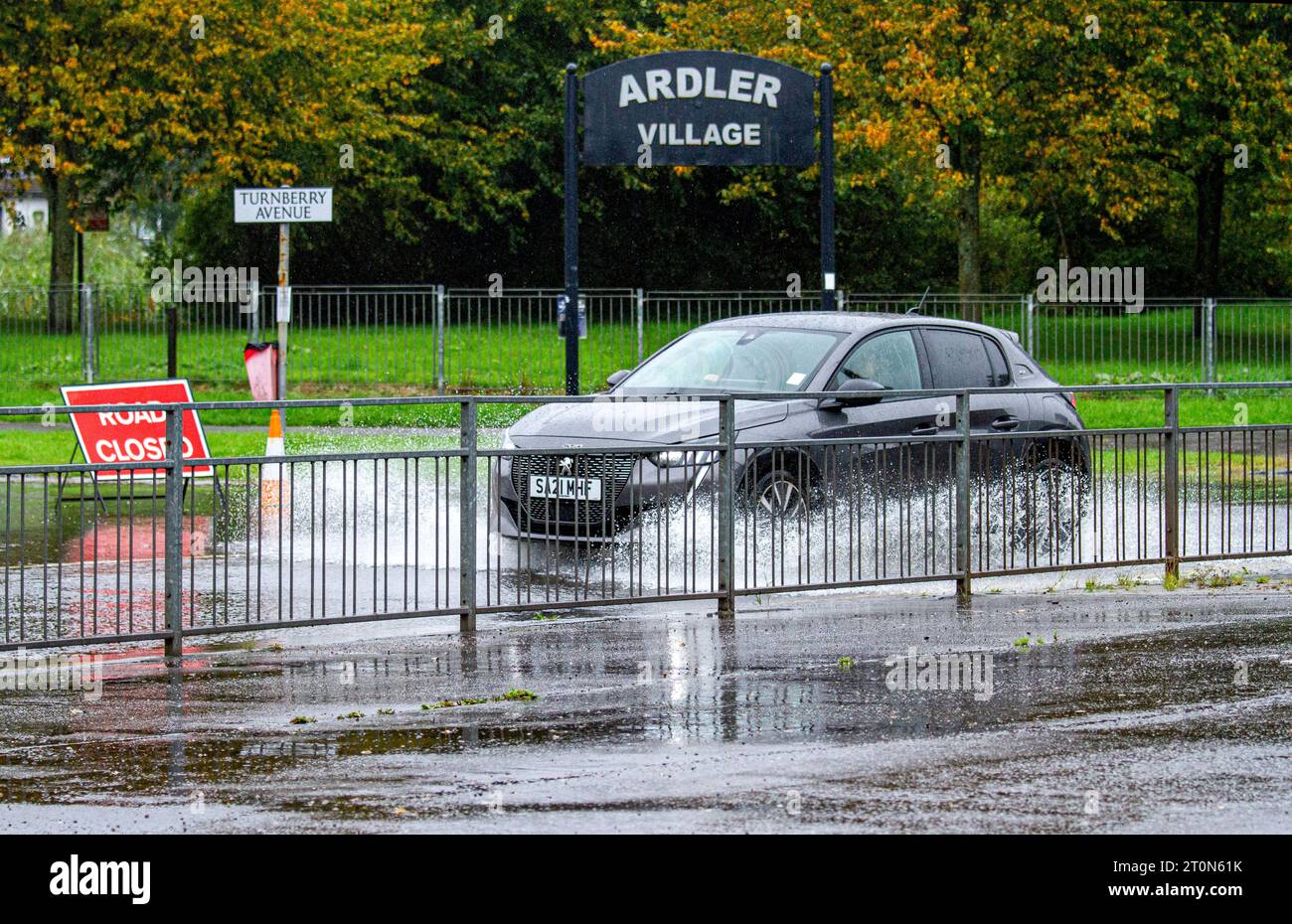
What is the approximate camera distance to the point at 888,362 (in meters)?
13.5

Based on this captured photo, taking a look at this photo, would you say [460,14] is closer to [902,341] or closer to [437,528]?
[902,341]

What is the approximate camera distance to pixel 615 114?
Answer: 1992 centimetres

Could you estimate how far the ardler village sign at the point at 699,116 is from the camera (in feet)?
65.1

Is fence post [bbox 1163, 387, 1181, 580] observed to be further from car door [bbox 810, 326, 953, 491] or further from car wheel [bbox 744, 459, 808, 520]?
car wheel [bbox 744, 459, 808, 520]

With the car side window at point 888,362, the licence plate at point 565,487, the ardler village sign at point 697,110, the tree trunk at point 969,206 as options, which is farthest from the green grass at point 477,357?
the licence plate at point 565,487

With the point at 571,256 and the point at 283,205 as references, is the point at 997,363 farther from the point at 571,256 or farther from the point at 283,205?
the point at 283,205

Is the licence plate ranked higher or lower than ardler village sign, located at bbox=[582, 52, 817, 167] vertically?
lower

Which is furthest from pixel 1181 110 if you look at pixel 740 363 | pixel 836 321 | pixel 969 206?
pixel 740 363

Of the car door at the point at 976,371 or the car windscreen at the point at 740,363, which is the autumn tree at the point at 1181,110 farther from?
the car windscreen at the point at 740,363

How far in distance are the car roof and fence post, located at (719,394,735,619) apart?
10.3 feet

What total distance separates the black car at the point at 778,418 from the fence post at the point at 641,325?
15.1 metres

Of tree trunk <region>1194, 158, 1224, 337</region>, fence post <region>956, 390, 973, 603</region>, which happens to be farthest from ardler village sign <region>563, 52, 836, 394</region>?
tree trunk <region>1194, 158, 1224, 337</region>

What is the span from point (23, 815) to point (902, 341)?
28.8 feet

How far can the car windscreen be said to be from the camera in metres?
13.1
